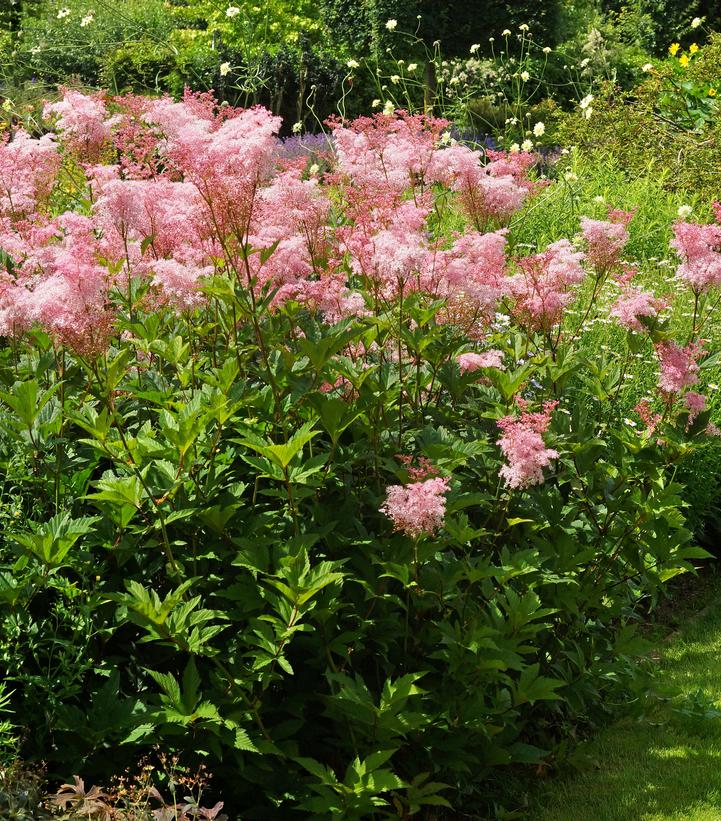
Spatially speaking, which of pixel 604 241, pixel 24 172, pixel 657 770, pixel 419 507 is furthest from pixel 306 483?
pixel 24 172

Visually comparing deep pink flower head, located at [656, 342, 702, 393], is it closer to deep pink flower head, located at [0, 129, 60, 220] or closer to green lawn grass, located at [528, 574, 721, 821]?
green lawn grass, located at [528, 574, 721, 821]

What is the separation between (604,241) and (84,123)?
1.99 metres

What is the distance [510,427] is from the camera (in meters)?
2.96

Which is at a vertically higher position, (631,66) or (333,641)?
(333,641)

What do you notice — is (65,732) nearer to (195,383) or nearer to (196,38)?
(195,383)

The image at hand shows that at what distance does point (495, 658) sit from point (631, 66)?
18305 millimetres

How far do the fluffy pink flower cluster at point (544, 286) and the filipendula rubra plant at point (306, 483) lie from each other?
1 cm

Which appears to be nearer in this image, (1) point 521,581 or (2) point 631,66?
(1) point 521,581

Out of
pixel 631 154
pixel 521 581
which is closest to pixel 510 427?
pixel 521 581

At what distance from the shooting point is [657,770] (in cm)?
366

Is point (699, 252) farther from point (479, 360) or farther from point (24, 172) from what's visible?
point (24, 172)

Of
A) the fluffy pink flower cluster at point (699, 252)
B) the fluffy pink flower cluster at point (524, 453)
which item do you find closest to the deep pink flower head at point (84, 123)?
the fluffy pink flower cluster at point (524, 453)

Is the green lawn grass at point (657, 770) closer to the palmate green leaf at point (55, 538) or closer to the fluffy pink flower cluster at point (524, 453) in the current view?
the fluffy pink flower cluster at point (524, 453)

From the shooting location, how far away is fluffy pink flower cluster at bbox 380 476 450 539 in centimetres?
274
